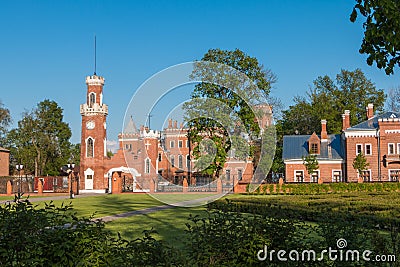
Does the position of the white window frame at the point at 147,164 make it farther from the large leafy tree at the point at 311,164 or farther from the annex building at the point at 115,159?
the large leafy tree at the point at 311,164

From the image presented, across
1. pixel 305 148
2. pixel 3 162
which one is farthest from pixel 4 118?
pixel 305 148

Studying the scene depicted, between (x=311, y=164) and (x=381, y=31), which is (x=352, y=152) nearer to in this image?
(x=311, y=164)

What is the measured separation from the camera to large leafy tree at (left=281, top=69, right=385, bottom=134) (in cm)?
5738

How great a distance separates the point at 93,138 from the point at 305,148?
22.1 meters

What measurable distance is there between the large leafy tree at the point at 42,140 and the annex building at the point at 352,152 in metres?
30.3

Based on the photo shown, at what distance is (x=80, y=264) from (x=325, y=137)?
149 feet

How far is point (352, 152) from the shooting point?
4500 centimetres

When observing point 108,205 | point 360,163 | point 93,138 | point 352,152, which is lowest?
point 108,205

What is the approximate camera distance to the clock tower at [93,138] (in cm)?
5166

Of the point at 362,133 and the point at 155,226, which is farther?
the point at 362,133

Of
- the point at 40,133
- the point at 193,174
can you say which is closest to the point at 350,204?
the point at 193,174

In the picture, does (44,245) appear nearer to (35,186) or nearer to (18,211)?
(18,211)

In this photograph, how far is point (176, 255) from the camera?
18.4 feet
